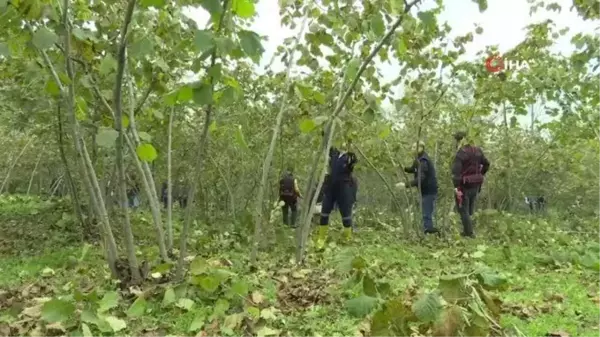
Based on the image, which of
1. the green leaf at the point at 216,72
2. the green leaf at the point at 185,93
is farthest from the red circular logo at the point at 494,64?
the green leaf at the point at 185,93

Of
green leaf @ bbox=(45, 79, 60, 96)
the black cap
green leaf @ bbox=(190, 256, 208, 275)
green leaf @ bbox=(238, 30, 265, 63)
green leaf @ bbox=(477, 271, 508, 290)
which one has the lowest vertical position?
green leaf @ bbox=(190, 256, 208, 275)

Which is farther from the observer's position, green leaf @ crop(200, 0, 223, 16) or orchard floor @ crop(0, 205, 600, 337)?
orchard floor @ crop(0, 205, 600, 337)

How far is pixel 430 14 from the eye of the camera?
379 cm

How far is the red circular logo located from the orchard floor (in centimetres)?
257

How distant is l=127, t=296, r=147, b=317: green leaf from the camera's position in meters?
4.17

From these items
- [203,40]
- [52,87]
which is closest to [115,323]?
[52,87]

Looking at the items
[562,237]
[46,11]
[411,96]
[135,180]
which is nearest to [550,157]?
[562,237]

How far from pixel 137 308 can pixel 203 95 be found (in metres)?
2.00

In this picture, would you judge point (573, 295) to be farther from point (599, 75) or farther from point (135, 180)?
point (135, 180)

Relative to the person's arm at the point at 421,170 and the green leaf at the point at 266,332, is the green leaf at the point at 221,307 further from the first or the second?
the person's arm at the point at 421,170

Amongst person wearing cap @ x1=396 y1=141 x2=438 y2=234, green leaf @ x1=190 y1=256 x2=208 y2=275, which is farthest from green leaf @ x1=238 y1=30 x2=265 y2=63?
person wearing cap @ x1=396 y1=141 x2=438 y2=234

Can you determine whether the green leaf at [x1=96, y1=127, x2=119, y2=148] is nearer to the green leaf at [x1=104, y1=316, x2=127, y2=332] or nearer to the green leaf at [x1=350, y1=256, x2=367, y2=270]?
the green leaf at [x1=104, y1=316, x2=127, y2=332]

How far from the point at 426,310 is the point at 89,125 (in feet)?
10.3

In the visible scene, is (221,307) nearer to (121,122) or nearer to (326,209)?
(121,122)
